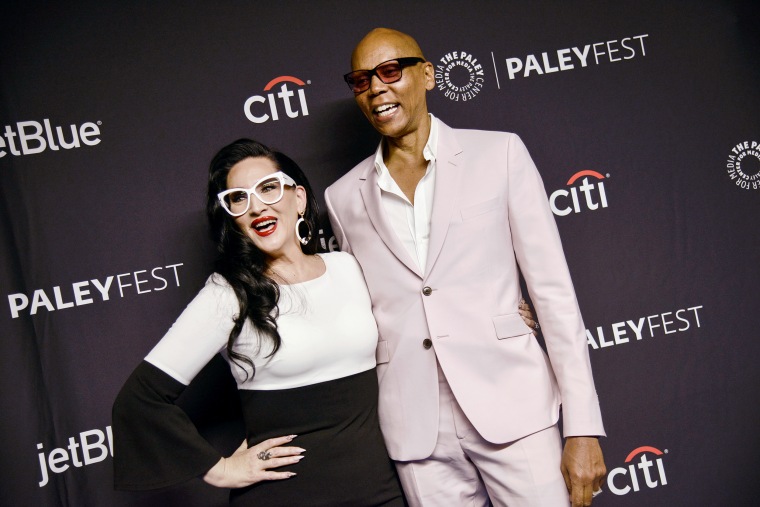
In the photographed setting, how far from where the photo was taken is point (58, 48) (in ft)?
8.17

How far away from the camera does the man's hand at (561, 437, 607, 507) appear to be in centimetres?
183

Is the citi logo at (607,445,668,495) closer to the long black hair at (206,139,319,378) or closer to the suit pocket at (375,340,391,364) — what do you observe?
the suit pocket at (375,340,391,364)

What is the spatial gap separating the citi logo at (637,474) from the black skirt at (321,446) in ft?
4.11

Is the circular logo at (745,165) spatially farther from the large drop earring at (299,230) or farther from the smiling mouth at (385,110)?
the large drop earring at (299,230)

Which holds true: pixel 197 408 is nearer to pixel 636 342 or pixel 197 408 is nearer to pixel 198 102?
pixel 198 102

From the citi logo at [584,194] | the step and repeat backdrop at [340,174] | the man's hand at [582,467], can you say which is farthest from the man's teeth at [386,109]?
the man's hand at [582,467]

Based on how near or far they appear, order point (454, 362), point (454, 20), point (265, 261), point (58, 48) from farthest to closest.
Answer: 1. point (454, 20)
2. point (58, 48)
3. point (265, 261)
4. point (454, 362)

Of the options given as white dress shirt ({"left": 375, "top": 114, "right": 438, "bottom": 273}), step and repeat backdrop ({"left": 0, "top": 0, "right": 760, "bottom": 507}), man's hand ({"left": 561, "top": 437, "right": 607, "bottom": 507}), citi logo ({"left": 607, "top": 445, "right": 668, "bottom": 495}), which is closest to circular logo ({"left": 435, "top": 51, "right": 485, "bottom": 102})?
step and repeat backdrop ({"left": 0, "top": 0, "right": 760, "bottom": 507})

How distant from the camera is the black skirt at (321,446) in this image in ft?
6.11

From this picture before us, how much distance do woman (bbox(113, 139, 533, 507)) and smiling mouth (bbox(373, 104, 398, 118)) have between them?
43cm

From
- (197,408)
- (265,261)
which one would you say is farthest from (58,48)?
(197,408)

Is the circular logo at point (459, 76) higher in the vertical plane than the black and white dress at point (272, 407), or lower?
higher

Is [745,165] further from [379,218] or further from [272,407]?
[272,407]

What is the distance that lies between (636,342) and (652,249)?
15.1 inches
